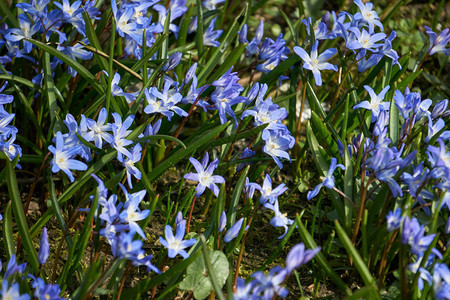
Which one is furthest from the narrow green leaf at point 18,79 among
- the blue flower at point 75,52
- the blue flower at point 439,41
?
the blue flower at point 439,41

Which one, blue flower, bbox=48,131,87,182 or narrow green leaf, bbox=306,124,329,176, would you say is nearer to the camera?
blue flower, bbox=48,131,87,182

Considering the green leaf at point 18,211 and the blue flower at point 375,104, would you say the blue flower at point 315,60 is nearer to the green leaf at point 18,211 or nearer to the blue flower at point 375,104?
the blue flower at point 375,104

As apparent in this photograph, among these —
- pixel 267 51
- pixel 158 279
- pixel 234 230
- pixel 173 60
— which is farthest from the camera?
pixel 267 51

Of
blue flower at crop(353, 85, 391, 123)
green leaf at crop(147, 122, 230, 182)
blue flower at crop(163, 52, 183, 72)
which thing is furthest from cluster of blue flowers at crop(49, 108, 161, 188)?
blue flower at crop(353, 85, 391, 123)

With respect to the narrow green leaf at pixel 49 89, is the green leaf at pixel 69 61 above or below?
above

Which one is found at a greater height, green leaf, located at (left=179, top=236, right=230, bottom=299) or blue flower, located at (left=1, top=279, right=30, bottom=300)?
blue flower, located at (left=1, top=279, right=30, bottom=300)

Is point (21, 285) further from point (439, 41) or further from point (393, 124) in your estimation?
point (439, 41)

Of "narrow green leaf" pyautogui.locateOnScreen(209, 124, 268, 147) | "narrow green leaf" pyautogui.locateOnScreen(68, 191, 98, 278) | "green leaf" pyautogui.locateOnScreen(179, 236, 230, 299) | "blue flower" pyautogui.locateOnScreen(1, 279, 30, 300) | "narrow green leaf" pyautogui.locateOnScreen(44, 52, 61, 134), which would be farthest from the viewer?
"narrow green leaf" pyautogui.locateOnScreen(44, 52, 61, 134)

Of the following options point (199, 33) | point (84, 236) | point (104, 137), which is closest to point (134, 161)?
point (104, 137)

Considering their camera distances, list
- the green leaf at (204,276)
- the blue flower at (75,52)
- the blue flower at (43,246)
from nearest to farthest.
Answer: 1. the blue flower at (43,246)
2. the green leaf at (204,276)
3. the blue flower at (75,52)

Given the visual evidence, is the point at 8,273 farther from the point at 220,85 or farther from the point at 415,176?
the point at 415,176

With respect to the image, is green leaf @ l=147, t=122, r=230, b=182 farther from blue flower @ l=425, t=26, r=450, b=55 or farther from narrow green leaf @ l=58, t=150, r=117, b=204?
blue flower @ l=425, t=26, r=450, b=55
